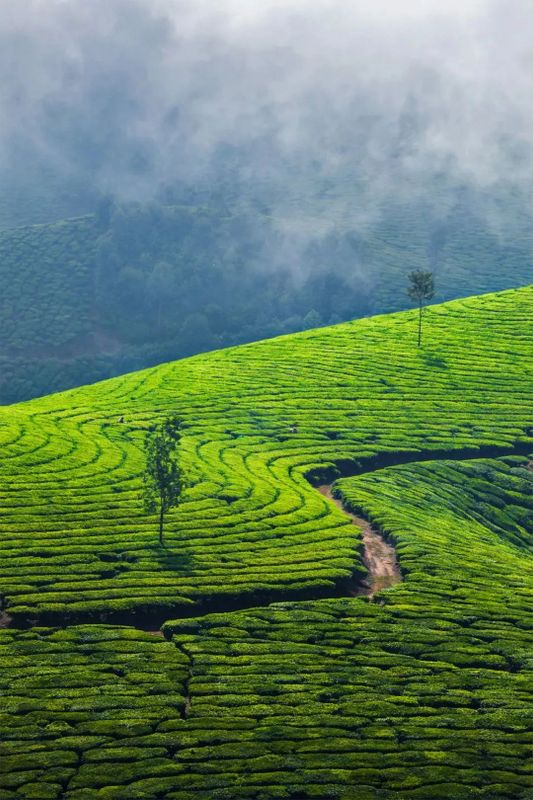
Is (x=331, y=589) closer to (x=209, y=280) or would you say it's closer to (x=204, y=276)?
(x=209, y=280)

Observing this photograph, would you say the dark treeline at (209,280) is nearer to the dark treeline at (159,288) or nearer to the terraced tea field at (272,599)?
the dark treeline at (159,288)

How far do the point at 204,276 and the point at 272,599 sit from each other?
5250 inches

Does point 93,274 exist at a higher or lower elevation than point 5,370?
higher

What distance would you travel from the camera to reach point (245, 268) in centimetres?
19175

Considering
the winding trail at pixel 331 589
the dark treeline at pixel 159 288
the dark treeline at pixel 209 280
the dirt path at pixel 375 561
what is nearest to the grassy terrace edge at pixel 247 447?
the winding trail at pixel 331 589

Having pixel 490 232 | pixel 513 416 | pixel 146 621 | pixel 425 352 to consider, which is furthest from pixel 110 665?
pixel 490 232

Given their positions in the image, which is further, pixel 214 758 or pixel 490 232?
pixel 490 232

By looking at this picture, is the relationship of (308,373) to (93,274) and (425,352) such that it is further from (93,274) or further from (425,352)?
(93,274)

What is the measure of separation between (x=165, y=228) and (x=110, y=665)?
495 feet

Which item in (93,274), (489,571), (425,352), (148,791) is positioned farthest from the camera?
(93,274)

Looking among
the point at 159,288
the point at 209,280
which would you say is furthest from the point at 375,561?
the point at 209,280

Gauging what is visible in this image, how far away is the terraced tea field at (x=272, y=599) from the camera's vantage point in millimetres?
43656

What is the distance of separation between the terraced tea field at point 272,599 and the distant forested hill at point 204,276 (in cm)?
7003

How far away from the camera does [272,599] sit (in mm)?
59531
